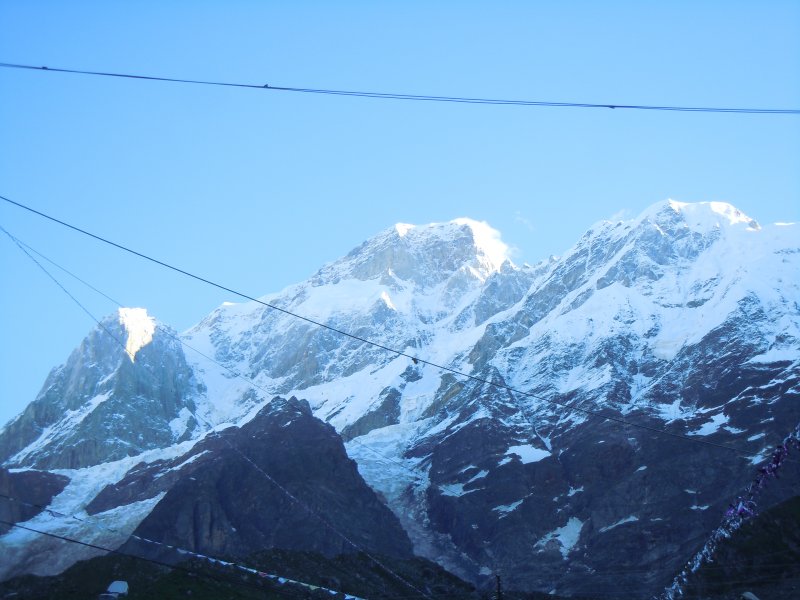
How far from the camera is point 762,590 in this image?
148 meters

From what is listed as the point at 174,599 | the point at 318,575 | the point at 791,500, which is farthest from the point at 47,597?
the point at 791,500

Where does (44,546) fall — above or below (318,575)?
above

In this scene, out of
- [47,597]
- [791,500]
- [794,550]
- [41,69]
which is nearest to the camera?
[41,69]

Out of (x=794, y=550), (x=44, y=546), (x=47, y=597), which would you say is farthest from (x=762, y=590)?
(x=44, y=546)

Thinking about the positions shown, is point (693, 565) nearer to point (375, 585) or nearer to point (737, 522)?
point (375, 585)

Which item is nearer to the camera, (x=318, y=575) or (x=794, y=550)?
(x=318, y=575)

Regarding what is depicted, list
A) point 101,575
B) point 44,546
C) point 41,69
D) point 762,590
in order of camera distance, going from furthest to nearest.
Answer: point 44,546, point 762,590, point 101,575, point 41,69

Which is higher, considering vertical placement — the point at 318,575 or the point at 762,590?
the point at 318,575

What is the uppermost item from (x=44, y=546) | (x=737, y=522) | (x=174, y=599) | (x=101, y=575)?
(x=44, y=546)

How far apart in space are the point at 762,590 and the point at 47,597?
9495cm

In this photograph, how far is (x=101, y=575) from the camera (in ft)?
414

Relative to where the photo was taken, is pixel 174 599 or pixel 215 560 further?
pixel 215 560

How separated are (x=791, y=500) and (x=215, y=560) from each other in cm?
9874

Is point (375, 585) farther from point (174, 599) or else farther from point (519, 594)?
point (174, 599)
